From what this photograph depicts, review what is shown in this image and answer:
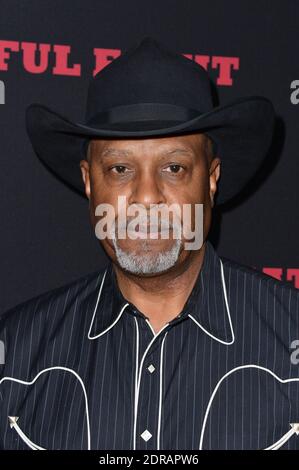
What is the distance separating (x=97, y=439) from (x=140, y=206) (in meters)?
0.53

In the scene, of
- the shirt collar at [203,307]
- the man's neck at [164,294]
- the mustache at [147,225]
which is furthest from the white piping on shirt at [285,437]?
the mustache at [147,225]

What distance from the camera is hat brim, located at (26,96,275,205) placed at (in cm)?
167

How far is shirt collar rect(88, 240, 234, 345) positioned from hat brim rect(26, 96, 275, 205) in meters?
0.26

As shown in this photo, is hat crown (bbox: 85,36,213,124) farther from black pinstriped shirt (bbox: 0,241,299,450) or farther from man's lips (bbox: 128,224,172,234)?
black pinstriped shirt (bbox: 0,241,299,450)

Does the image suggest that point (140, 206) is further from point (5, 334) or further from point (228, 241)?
point (228, 241)

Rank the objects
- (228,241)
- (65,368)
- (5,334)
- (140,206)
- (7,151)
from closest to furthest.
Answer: (140,206)
(65,368)
(5,334)
(7,151)
(228,241)

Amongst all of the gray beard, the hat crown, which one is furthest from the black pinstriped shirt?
the hat crown

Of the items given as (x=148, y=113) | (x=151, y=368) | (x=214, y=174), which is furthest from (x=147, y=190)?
(x=151, y=368)

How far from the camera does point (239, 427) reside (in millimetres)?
1677

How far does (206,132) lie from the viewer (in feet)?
5.83

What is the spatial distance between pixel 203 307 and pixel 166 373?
7.1 inches

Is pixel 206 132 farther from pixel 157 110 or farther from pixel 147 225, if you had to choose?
pixel 147 225

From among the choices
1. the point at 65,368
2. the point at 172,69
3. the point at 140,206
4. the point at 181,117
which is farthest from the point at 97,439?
the point at 172,69
